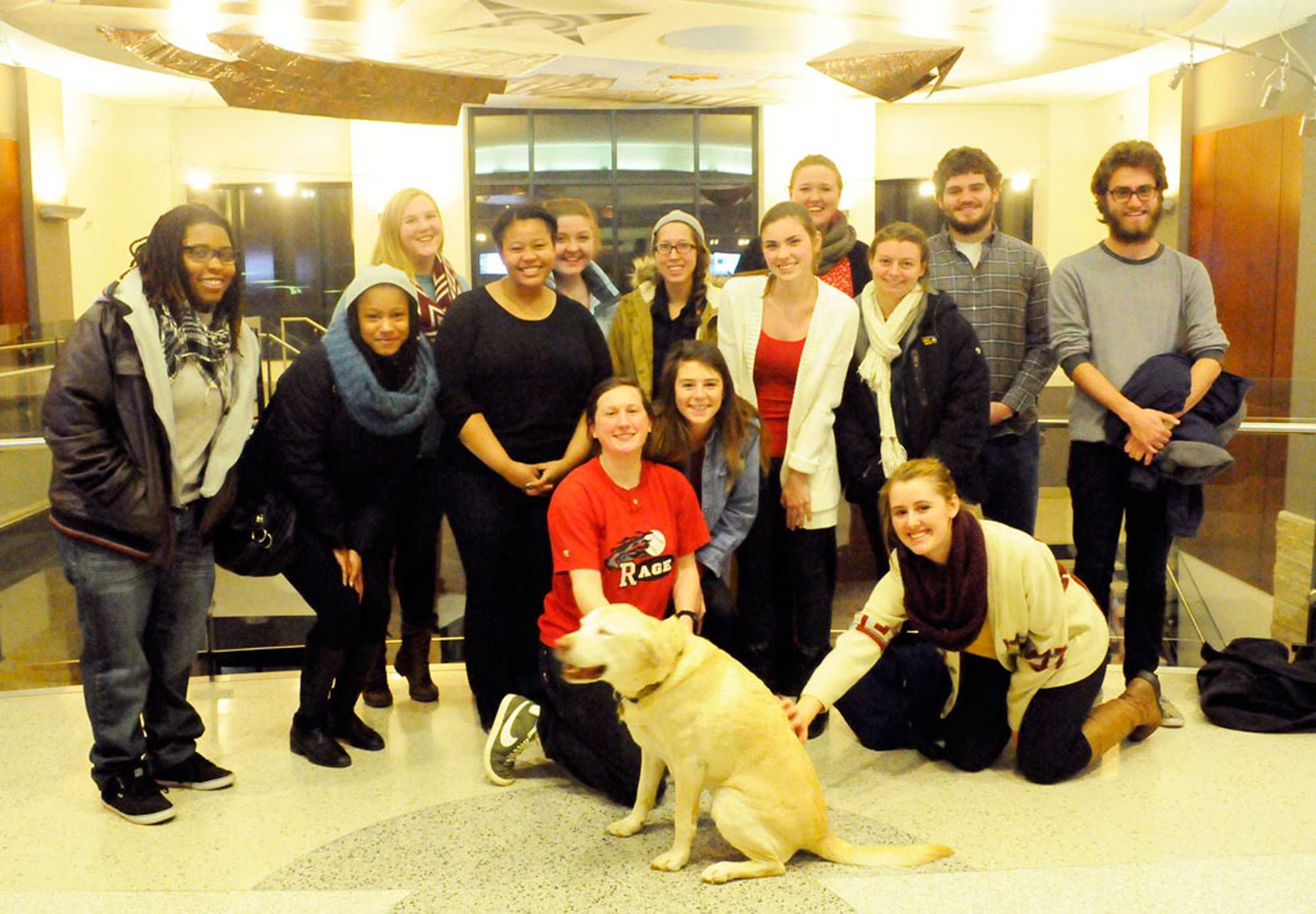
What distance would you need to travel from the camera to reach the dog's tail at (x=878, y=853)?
264 cm

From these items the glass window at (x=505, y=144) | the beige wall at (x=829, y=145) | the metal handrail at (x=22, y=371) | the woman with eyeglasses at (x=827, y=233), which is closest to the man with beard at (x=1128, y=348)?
the woman with eyeglasses at (x=827, y=233)

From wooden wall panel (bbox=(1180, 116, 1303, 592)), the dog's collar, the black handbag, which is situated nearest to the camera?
the dog's collar

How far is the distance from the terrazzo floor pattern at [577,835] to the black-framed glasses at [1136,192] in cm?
170

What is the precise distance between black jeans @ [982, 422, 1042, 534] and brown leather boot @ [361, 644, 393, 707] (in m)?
2.16

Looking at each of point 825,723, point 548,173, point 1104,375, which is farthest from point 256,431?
point 548,173

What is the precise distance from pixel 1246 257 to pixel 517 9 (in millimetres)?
6991

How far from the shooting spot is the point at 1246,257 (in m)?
10.6

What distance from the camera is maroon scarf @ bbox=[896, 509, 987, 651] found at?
303cm

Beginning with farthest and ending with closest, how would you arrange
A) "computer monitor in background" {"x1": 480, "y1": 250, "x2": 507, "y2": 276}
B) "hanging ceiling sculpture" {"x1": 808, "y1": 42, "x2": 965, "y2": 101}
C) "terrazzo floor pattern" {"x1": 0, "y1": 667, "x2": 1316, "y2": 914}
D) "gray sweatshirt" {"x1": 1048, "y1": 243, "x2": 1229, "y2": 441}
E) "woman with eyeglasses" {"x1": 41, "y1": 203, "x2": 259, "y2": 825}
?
"computer monitor in background" {"x1": 480, "y1": 250, "x2": 507, "y2": 276} < "hanging ceiling sculpture" {"x1": 808, "y1": 42, "x2": 965, "y2": 101} < "gray sweatshirt" {"x1": 1048, "y1": 243, "x2": 1229, "y2": 441} < "woman with eyeglasses" {"x1": 41, "y1": 203, "x2": 259, "y2": 825} < "terrazzo floor pattern" {"x1": 0, "y1": 667, "x2": 1316, "y2": 914}

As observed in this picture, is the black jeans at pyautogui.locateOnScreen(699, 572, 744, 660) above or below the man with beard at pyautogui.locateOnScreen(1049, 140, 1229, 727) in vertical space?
below

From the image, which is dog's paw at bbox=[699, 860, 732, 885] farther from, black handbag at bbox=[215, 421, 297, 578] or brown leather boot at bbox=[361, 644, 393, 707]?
brown leather boot at bbox=[361, 644, 393, 707]

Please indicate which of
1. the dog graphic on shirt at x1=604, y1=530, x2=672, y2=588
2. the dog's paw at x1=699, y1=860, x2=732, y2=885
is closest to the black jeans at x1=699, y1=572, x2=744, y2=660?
the dog graphic on shirt at x1=604, y1=530, x2=672, y2=588

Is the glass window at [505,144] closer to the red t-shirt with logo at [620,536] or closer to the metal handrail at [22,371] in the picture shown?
the metal handrail at [22,371]

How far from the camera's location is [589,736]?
3.18 metres
